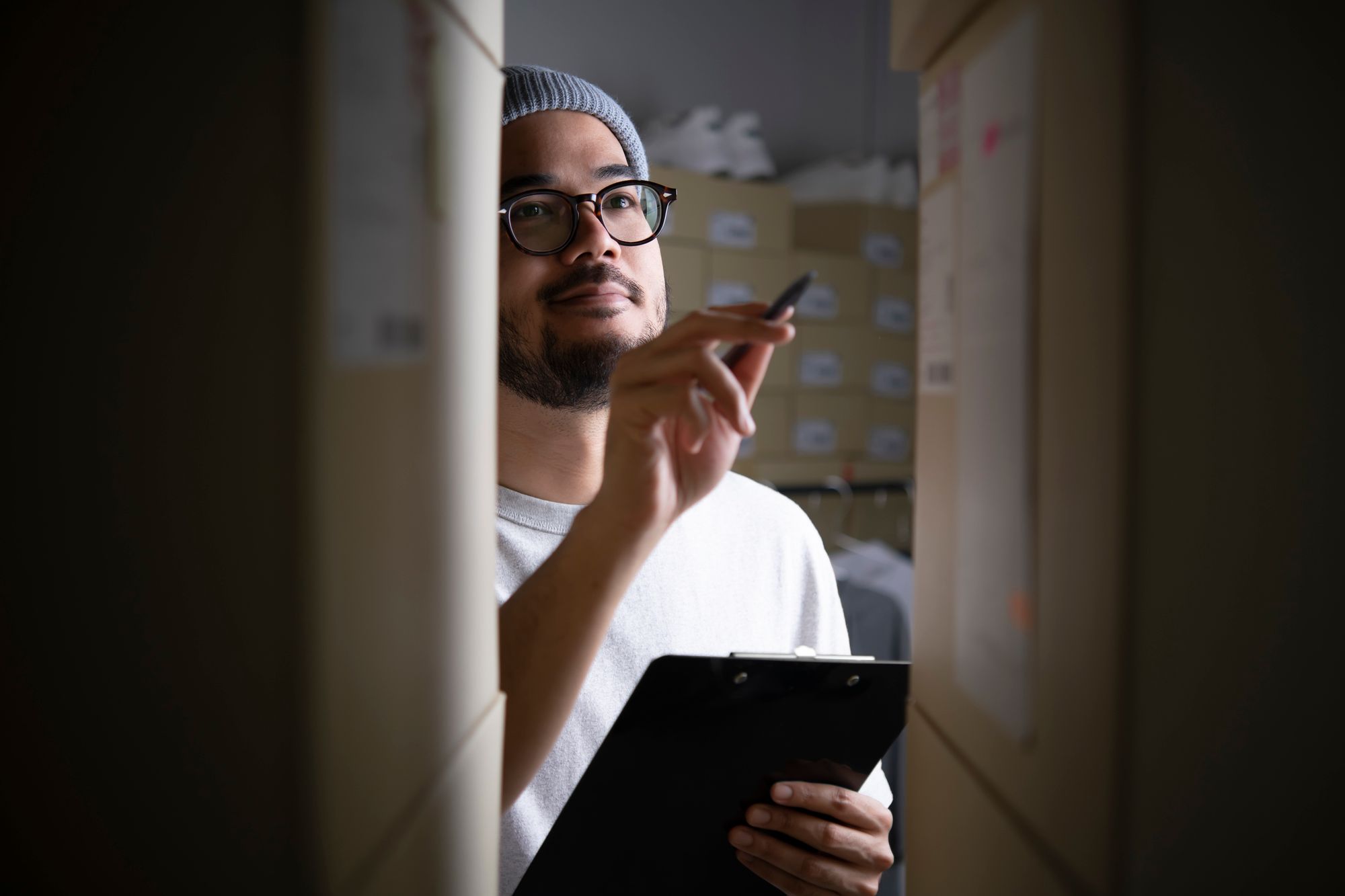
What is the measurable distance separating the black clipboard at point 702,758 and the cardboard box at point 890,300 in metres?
1.80

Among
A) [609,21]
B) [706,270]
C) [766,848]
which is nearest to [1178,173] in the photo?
[766,848]

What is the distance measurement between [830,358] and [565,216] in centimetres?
145

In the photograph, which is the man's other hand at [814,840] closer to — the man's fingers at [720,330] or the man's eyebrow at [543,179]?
the man's fingers at [720,330]

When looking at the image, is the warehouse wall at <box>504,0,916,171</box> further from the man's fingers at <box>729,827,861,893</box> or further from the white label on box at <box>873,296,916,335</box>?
the man's fingers at <box>729,827,861,893</box>

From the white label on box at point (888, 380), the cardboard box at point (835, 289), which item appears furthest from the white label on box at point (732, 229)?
the white label on box at point (888, 380)

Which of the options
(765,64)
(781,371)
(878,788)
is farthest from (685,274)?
(878,788)

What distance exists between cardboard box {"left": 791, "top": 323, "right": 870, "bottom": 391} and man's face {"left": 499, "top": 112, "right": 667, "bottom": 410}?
1275 millimetres

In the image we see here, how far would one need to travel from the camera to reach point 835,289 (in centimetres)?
224

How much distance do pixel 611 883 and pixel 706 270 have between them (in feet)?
5.32

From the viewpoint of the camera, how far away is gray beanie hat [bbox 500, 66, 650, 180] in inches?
35.0

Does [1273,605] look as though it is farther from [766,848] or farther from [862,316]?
[862,316]

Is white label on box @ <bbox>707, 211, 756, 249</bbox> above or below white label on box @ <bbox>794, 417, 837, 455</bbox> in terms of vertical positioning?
above

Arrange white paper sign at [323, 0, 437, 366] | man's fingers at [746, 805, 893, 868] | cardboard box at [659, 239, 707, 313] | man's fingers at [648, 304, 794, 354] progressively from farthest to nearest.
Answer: cardboard box at [659, 239, 707, 313], man's fingers at [746, 805, 893, 868], man's fingers at [648, 304, 794, 354], white paper sign at [323, 0, 437, 366]

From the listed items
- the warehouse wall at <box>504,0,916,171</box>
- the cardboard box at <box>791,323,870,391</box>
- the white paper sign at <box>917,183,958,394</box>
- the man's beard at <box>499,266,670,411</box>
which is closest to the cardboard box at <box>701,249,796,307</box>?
the cardboard box at <box>791,323,870,391</box>
